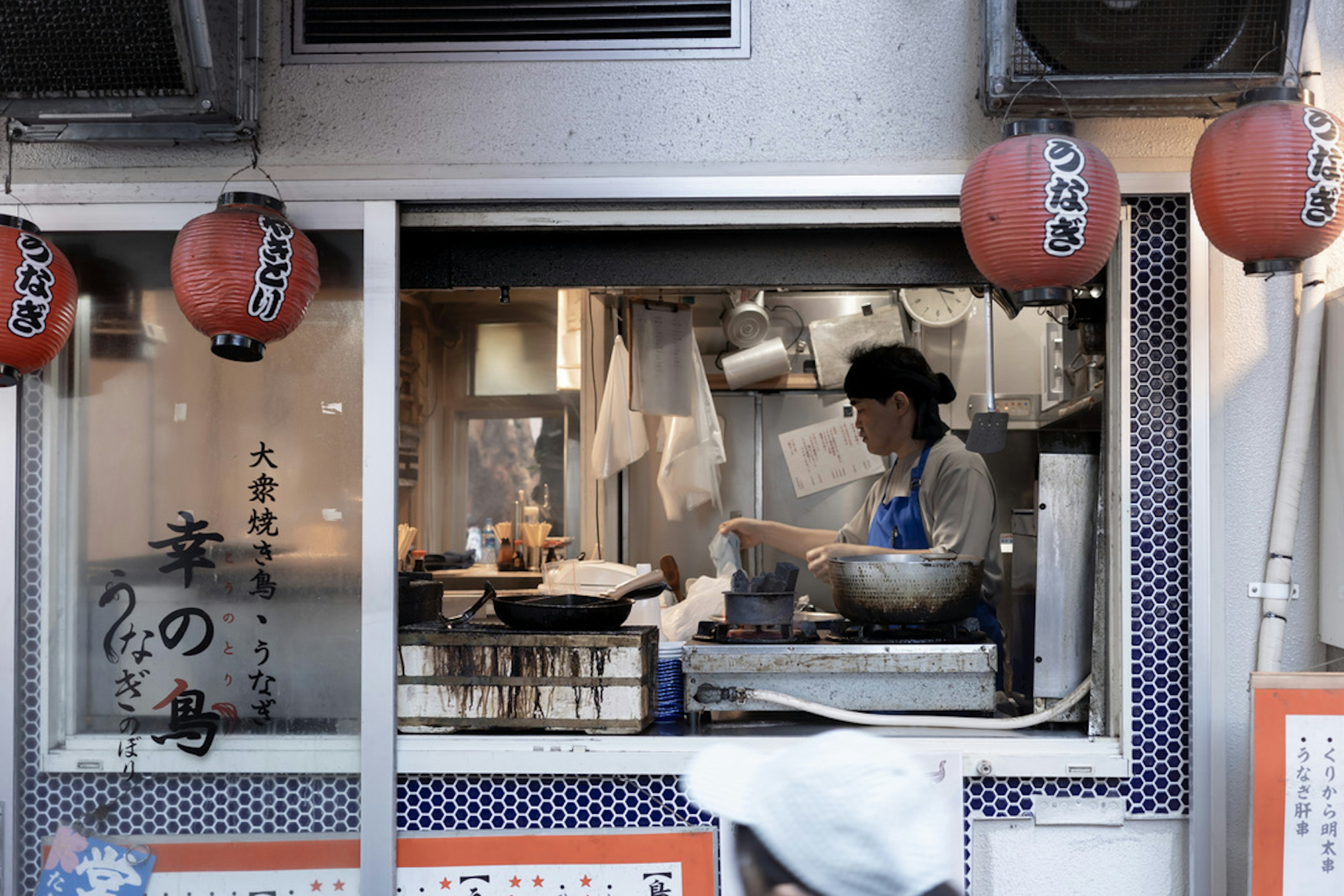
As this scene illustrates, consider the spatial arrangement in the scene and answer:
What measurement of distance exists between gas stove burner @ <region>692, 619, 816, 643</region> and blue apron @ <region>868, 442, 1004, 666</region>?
4.02ft

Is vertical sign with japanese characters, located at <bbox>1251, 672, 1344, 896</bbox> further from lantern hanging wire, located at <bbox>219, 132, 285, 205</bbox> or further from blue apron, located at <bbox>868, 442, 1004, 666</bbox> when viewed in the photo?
lantern hanging wire, located at <bbox>219, 132, 285, 205</bbox>

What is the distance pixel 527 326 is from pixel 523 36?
18.4ft

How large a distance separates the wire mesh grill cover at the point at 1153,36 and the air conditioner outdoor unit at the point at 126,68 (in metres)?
2.31

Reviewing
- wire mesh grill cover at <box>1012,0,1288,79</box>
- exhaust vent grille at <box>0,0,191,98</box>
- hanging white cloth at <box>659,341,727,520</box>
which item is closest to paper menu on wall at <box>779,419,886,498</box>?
hanging white cloth at <box>659,341,727,520</box>

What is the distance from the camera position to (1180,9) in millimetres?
2936

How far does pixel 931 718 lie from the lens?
134 inches

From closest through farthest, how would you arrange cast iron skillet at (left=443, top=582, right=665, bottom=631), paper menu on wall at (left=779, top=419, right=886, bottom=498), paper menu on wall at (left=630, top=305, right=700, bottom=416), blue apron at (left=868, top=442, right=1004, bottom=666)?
cast iron skillet at (left=443, top=582, right=665, bottom=631) → blue apron at (left=868, top=442, right=1004, bottom=666) → paper menu on wall at (left=630, top=305, right=700, bottom=416) → paper menu on wall at (left=779, top=419, right=886, bottom=498)

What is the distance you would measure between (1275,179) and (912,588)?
63.0 inches

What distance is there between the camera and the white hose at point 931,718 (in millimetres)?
3334

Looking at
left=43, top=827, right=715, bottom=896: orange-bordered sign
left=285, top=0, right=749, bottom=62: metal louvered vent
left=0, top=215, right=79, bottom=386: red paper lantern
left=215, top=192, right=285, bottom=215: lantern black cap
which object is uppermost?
left=285, top=0, right=749, bottom=62: metal louvered vent

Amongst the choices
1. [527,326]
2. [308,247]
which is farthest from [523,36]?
[527,326]

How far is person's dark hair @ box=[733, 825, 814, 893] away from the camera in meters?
1.40

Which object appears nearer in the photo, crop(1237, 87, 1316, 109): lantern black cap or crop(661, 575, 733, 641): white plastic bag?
crop(1237, 87, 1316, 109): lantern black cap

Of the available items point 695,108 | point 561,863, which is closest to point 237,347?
point 695,108
